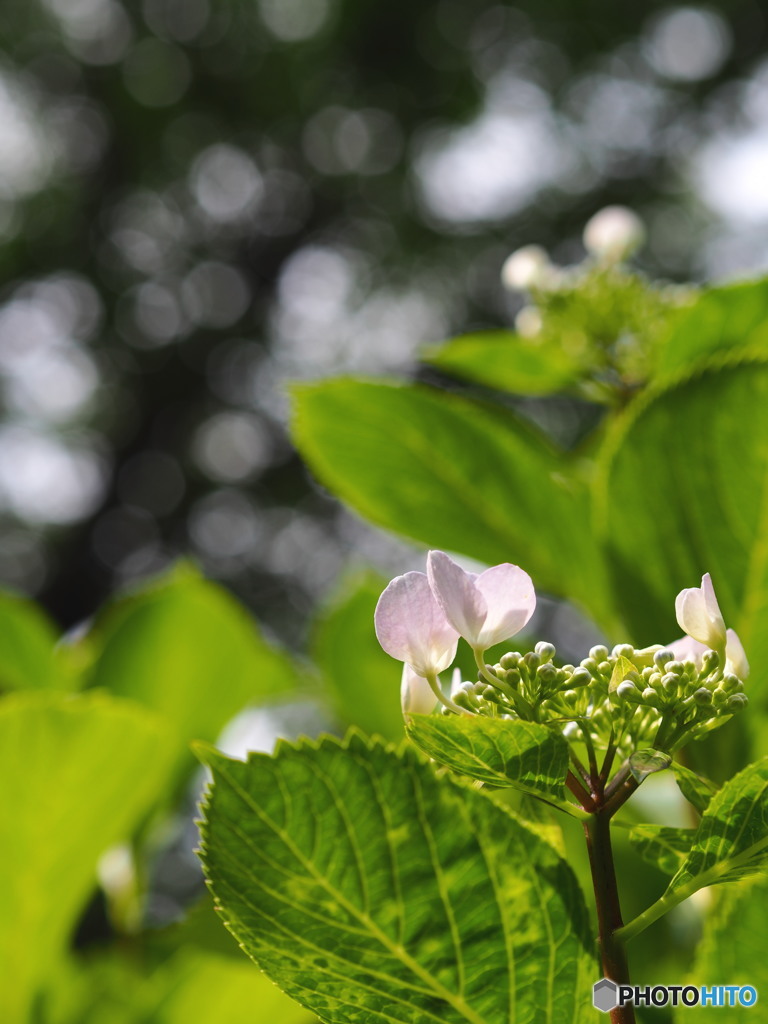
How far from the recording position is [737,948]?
1.05 feet

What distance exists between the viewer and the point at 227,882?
1.09ft

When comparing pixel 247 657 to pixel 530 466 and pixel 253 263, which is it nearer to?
pixel 530 466

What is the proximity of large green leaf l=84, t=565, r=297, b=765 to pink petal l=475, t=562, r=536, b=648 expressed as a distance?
61 cm

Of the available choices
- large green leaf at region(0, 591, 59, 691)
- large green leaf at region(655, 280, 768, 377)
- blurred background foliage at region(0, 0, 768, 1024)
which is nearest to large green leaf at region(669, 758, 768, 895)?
large green leaf at region(655, 280, 768, 377)

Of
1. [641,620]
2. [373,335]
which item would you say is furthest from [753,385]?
[373,335]

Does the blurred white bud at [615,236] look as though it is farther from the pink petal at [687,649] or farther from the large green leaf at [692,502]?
the pink petal at [687,649]

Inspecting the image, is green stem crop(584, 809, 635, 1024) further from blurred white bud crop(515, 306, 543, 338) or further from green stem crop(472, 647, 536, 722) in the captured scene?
blurred white bud crop(515, 306, 543, 338)

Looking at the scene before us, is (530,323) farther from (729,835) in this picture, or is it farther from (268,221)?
(268,221)

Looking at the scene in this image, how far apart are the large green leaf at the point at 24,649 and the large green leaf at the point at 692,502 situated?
0.59 meters

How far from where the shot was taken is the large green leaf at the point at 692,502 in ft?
1.98

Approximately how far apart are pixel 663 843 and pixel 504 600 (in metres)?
0.11

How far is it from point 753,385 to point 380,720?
1.48ft

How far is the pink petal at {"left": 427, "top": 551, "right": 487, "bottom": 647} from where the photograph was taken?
1.10 feet

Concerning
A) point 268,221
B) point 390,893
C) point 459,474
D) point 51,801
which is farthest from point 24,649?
point 268,221
